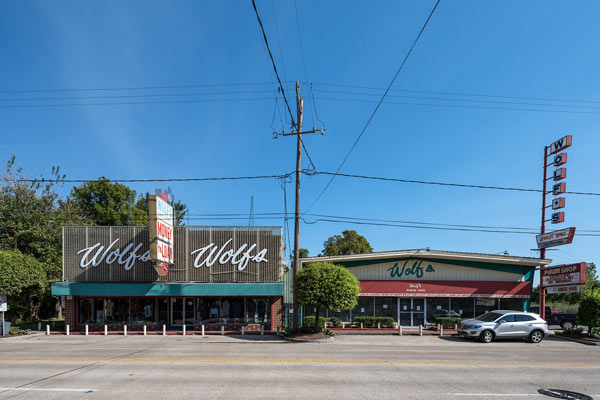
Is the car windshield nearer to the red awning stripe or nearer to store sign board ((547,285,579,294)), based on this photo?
the red awning stripe

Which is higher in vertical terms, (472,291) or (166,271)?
(166,271)

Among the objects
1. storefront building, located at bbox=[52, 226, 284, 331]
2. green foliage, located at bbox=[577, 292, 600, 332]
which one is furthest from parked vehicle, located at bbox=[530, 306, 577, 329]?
storefront building, located at bbox=[52, 226, 284, 331]

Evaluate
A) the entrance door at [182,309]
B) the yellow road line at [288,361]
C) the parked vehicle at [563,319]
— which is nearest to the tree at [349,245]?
the parked vehicle at [563,319]

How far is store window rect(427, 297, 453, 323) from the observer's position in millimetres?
28219

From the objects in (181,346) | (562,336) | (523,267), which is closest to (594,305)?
(562,336)

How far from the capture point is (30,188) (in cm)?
3556

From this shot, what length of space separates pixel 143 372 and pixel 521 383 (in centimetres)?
1101

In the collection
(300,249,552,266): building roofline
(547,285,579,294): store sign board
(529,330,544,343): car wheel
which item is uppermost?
(300,249,552,266): building roofline

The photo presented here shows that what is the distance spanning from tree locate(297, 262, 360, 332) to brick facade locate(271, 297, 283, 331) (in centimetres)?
381

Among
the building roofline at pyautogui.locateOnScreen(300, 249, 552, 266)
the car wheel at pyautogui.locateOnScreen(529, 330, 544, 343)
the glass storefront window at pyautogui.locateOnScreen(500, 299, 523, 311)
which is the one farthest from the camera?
the glass storefront window at pyautogui.locateOnScreen(500, 299, 523, 311)

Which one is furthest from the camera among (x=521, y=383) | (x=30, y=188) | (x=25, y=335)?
(x=30, y=188)

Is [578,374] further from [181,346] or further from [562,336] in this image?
[181,346]

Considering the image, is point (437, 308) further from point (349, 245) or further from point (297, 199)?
point (349, 245)

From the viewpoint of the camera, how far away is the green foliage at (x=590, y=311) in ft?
74.0
